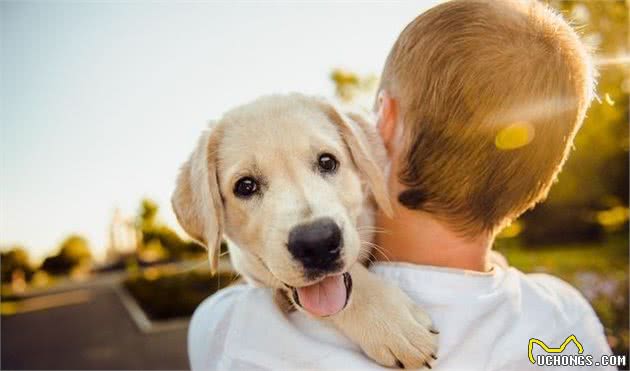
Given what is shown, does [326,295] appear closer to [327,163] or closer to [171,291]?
[327,163]

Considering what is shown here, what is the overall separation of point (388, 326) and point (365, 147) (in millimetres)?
853

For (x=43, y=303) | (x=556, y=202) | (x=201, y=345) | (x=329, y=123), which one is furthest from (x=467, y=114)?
(x=43, y=303)

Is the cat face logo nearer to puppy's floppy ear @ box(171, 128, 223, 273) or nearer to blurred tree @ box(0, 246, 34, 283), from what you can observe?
puppy's floppy ear @ box(171, 128, 223, 273)

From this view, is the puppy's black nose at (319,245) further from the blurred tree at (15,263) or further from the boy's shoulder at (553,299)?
the blurred tree at (15,263)

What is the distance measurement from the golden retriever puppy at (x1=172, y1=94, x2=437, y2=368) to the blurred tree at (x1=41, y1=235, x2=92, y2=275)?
14306mm

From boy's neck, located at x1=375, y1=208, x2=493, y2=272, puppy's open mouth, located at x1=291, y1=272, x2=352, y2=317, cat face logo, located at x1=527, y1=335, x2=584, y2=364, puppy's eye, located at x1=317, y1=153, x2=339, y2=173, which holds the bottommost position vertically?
cat face logo, located at x1=527, y1=335, x2=584, y2=364

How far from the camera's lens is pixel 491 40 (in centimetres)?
238

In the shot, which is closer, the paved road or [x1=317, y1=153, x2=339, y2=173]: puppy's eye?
[x1=317, y1=153, x2=339, y2=173]: puppy's eye

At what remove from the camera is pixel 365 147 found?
9.07 ft

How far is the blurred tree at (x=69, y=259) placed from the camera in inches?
651

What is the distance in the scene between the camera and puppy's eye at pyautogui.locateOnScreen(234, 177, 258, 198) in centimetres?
280

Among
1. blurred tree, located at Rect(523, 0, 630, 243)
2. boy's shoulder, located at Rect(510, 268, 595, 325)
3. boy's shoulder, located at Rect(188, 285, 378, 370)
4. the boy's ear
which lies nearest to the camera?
boy's shoulder, located at Rect(188, 285, 378, 370)

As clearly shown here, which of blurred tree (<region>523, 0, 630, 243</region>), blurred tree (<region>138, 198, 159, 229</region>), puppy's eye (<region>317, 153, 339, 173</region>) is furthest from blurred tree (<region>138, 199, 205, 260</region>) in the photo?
puppy's eye (<region>317, 153, 339, 173</region>)

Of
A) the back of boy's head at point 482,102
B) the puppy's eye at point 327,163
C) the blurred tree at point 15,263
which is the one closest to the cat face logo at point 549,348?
the back of boy's head at point 482,102
